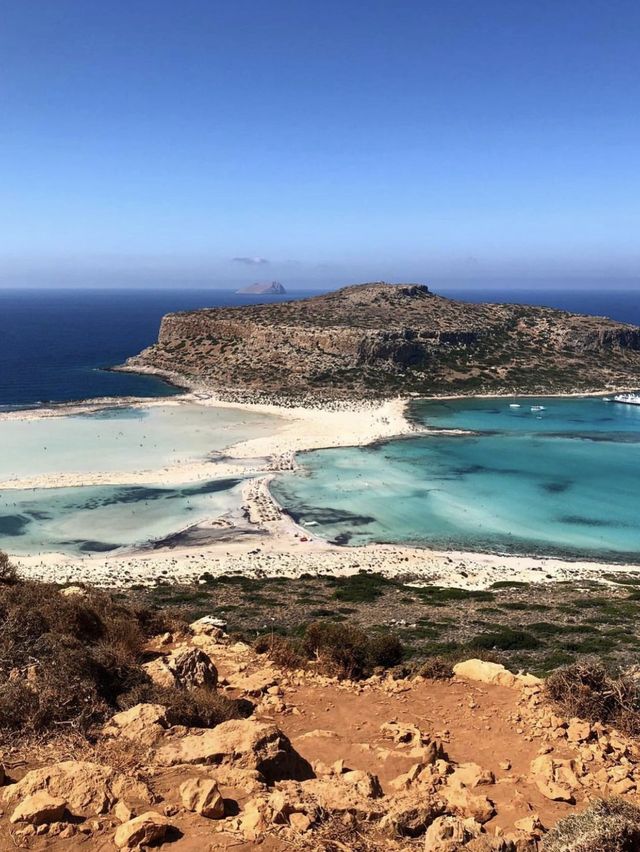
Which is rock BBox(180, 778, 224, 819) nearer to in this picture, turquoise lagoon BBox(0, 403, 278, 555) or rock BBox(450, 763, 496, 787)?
rock BBox(450, 763, 496, 787)

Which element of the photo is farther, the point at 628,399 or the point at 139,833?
the point at 628,399

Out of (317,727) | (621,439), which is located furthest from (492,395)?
(317,727)

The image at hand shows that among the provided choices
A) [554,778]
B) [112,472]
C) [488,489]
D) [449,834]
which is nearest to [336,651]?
[554,778]

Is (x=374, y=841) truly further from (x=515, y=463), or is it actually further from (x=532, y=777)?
(x=515, y=463)

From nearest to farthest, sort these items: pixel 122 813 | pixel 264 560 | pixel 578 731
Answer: pixel 122 813 → pixel 578 731 → pixel 264 560

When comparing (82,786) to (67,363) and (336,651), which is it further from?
(67,363)

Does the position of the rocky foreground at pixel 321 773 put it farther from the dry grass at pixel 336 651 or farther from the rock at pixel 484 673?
the dry grass at pixel 336 651
